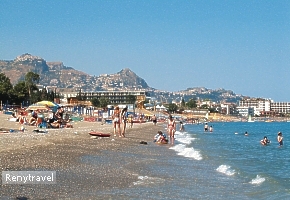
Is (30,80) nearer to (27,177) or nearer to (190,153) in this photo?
(190,153)

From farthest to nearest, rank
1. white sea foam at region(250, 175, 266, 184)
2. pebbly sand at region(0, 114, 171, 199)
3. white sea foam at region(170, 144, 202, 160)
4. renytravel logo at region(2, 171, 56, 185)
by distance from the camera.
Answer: white sea foam at region(170, 144, 202, 160)
white sea foam at region(250, 175, 266, 184)
renytravel logo at region(2, 171, 56, 185)
pebbly sand at region(0, 114, 171, 199)

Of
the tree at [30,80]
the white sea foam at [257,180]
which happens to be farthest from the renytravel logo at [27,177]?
the tree at [30,80]

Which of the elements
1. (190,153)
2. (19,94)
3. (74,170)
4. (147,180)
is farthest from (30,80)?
(147,180)

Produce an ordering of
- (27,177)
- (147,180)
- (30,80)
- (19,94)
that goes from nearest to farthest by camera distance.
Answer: (27,177), (147,180), (19,94), (30,80)

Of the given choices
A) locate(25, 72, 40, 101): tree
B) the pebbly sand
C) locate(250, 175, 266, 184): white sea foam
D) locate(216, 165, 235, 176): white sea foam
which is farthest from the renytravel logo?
locate(25, 72, 40, 101): tree

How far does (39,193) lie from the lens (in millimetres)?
8062

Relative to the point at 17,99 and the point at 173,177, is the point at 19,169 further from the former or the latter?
the point at 17,99

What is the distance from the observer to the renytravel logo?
8.81 m

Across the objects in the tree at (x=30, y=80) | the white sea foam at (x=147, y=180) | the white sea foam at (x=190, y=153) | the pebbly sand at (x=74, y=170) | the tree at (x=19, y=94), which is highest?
the tree at (x=30, y=80)

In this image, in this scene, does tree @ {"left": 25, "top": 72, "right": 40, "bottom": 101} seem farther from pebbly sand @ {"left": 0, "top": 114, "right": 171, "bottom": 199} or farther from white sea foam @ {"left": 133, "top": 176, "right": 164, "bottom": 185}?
white sea foam @ {"left": 133, "top": 176, "right": 164, "bottom": 185}

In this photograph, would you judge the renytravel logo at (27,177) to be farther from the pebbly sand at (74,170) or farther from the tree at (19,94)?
the tree at (19,94)

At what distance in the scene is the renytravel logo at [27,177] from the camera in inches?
347

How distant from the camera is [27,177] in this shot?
9250 millimetres

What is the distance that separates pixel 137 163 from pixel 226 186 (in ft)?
12.7
